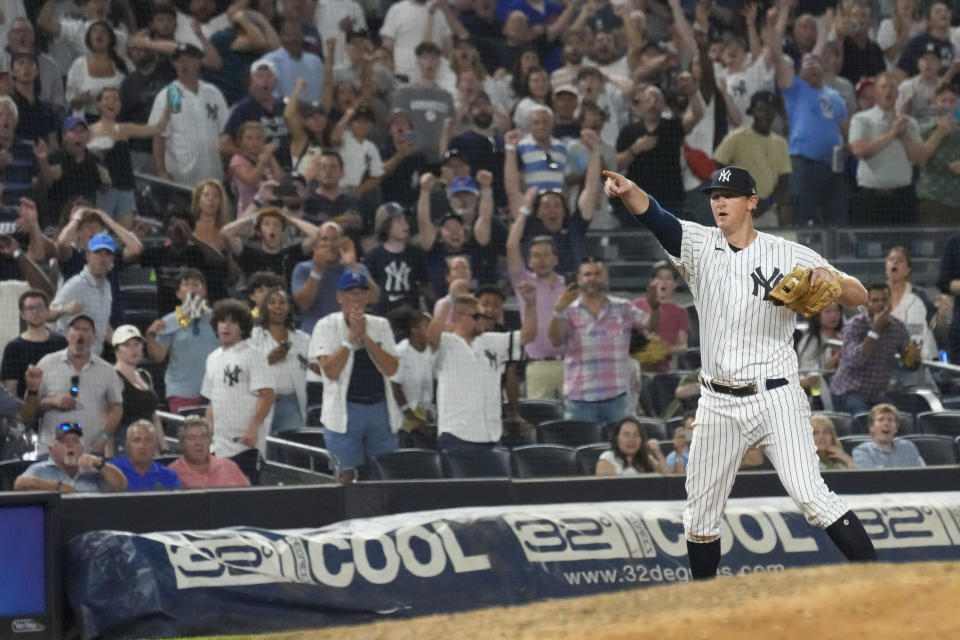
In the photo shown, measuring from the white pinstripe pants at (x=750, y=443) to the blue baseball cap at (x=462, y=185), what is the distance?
5080mm

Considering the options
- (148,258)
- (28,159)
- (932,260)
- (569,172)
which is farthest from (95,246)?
(932,260)

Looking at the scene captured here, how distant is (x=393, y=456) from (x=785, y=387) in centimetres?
357

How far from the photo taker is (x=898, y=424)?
962 centimetres

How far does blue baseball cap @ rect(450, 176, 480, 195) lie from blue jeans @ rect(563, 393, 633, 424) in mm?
1884

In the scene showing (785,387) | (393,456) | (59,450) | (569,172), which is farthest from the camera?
(569,172)

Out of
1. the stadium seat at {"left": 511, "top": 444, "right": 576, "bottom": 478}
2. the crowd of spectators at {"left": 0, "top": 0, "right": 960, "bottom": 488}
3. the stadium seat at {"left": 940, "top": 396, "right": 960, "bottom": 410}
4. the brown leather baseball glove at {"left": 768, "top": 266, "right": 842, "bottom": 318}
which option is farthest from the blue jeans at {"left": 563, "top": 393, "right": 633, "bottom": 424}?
the brown leather baseball glove at {"left": 768, "top": 266, "right": 842, "bottom": 318}

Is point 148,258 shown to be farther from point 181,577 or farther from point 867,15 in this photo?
point 867,15

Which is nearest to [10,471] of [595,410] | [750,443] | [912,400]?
[595,410]

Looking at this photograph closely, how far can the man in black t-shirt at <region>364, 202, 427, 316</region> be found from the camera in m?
9.88

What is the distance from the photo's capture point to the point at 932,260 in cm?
1149

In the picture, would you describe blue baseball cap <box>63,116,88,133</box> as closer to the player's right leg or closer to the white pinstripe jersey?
the white pinstripe jersey

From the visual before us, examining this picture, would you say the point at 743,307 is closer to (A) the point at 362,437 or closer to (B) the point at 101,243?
(A) the point at 362,437

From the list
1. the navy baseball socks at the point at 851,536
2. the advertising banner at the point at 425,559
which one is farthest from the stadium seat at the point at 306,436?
the navy baseball socks at the point at 851,536

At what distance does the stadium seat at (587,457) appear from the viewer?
28.9 feet
